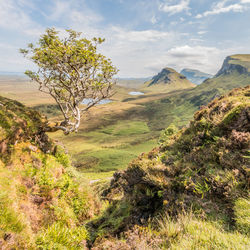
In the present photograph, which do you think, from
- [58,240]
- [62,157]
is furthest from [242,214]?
[62,157]

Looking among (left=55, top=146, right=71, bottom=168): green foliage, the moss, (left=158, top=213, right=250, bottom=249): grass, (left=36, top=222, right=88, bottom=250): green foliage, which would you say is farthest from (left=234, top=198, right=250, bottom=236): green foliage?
(left=55, top=146, right=71, bottom=168): green foliage

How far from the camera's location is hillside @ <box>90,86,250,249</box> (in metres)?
4.20

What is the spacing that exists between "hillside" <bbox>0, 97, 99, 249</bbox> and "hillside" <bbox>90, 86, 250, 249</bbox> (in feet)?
5.29

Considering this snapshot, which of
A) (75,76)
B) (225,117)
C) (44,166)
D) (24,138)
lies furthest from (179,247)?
(75,76)

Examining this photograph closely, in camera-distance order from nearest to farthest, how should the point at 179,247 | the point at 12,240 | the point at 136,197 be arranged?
the point at 179,247
the point at 12,240
the point at 136,197

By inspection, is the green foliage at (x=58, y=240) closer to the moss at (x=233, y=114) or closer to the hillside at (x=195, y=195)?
the hillside at (x=195, y=195)

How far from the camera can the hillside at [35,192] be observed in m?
5.43

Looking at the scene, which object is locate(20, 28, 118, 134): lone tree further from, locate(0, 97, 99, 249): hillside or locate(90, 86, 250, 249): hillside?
locate(90, 86, 250, 249): hillside

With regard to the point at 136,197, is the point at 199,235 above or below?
above

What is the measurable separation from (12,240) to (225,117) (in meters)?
10.1

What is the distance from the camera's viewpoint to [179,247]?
373 cm

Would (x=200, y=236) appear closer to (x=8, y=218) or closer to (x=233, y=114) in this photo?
(x=233, y=114)

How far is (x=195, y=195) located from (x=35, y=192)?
765 centimetres

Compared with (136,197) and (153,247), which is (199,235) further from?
(136,197)
